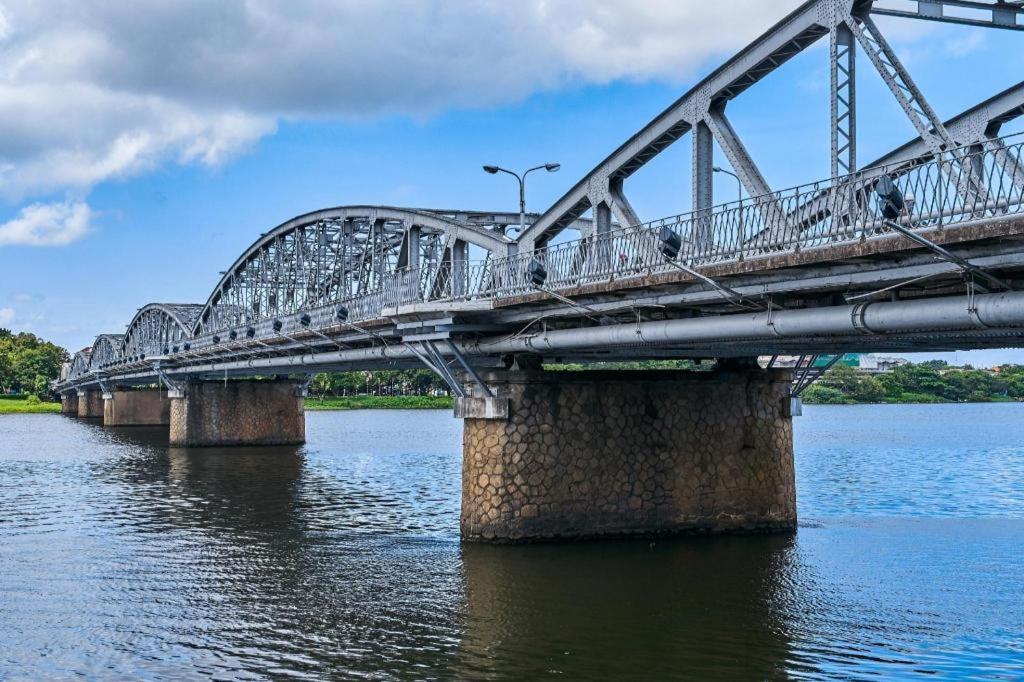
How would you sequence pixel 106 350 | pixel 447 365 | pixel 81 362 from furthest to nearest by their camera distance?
1. pixel 81 362
2. pixel 106 350
3. pixel 447 365

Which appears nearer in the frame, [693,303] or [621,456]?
[693,303]

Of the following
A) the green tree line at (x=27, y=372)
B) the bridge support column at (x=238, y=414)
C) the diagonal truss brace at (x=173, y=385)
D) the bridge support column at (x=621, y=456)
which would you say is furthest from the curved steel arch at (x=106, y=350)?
the bridge support column at (x=621, y=456)

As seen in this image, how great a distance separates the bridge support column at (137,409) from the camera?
104062 mm

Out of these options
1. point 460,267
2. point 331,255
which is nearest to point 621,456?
point 460,267

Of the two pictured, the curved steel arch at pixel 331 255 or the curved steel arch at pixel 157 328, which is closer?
the curved steel arch at pixel 331 255

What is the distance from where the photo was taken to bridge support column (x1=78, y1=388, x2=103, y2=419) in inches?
5032

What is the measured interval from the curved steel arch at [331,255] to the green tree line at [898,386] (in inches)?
4328

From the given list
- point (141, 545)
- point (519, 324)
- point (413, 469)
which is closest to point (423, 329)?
point (519, 324)

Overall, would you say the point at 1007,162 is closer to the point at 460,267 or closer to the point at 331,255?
the point at 460,267

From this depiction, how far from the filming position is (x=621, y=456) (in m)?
25.2

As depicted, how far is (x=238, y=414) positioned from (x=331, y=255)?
702 inches

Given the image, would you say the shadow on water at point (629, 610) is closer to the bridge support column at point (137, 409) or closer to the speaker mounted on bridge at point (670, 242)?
the speaker mounted on bridge at point (670, 242)

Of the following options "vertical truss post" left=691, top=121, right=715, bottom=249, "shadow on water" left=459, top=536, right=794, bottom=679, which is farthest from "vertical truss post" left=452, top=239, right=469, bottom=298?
"vertical truss post" left=691, top=121, right=715, bottom=249

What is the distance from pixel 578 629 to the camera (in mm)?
17562
